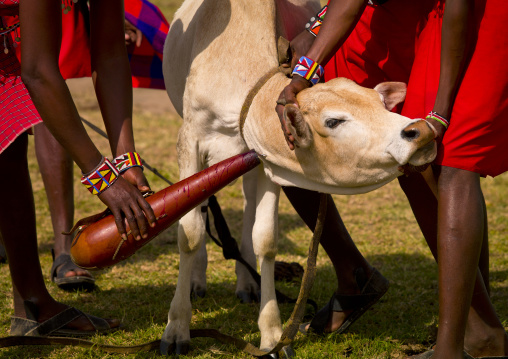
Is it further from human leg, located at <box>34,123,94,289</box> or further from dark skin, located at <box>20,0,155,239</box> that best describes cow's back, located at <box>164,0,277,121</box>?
human leg, located at <box>34,123,94,289</box>

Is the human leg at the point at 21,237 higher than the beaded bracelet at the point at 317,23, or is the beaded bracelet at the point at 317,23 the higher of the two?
the beaded bracelet at the point at 317,23

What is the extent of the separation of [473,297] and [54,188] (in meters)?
2.78

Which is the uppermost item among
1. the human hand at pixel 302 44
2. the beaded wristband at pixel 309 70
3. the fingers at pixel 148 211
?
the human hand at pixel 302 44

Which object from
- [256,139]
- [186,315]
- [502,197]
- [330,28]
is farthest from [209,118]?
[502,197]

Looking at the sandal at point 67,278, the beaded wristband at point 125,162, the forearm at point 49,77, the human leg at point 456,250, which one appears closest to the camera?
the forearm at point 49,77

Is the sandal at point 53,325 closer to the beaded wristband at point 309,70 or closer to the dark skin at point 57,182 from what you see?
the dark skin at point 57,182

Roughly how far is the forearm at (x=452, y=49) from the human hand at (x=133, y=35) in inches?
113

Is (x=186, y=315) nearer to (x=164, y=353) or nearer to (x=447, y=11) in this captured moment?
(x=164, y=353)

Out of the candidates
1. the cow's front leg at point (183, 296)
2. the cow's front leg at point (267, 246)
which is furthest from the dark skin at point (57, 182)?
the cow's front leg at point (267, 246)

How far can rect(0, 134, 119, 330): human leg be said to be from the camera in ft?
11.4

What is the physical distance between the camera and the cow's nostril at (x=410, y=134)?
8.20 feet

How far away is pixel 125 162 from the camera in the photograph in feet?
9.43

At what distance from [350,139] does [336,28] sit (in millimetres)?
564

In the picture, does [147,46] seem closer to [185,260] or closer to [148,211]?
[185,260]
